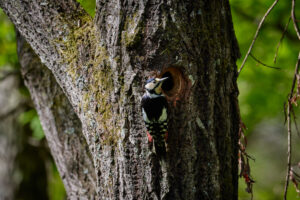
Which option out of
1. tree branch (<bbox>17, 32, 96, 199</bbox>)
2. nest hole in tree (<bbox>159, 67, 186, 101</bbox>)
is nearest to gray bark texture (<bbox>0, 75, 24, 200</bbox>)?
tree branch (<bbox>17, 32, 96, 199</bbox>)

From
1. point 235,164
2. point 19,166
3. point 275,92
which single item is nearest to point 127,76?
point 235,164

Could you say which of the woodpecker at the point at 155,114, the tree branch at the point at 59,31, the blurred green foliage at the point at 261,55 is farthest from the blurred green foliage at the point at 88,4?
the blurred green foliage at the point at 261,55

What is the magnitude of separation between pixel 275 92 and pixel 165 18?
4.71m

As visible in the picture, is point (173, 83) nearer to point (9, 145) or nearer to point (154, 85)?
point (154, 85)

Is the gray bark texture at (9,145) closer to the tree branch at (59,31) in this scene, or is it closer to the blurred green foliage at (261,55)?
the blurred green foliage at (261,55)

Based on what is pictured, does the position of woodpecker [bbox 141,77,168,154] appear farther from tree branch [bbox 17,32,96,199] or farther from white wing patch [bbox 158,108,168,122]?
tree branch [bbox 17,32,96,199]

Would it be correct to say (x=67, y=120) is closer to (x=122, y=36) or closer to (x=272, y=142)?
(x=122, y=36)

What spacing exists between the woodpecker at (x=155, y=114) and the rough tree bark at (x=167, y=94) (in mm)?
51

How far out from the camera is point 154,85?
9.04 feet

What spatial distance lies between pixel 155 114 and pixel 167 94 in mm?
182

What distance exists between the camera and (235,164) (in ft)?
9.16

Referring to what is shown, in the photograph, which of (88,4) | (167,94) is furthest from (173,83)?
(88,4)

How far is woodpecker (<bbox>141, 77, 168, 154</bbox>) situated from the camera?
256 centimetres

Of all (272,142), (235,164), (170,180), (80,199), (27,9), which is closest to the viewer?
(170,180)
